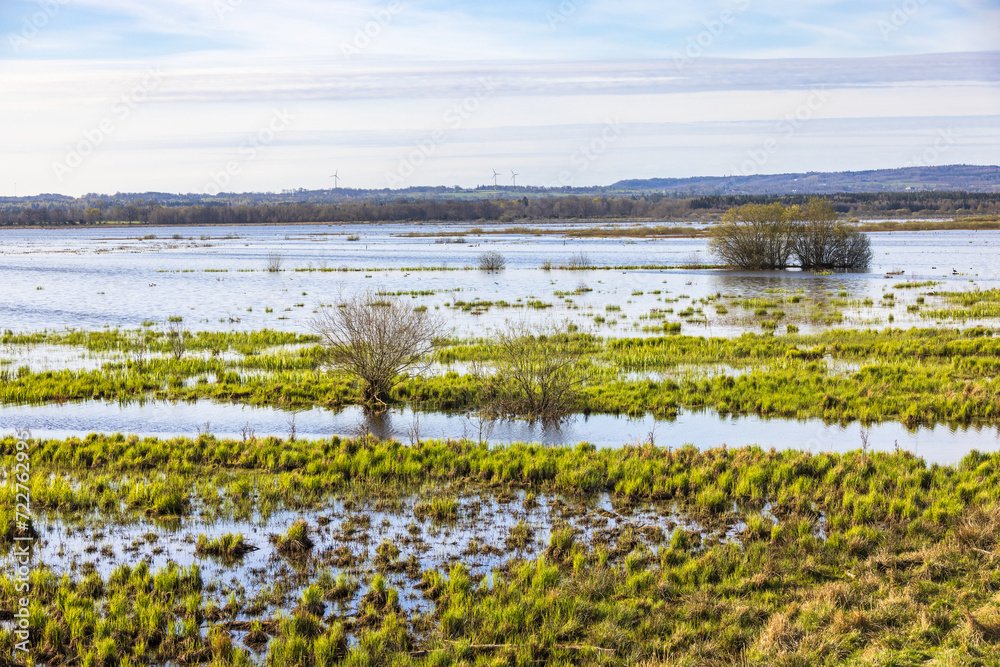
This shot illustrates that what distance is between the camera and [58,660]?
28.9 ft

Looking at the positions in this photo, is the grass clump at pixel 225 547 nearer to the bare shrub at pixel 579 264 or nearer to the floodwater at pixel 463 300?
the floodwater at pixel 463 300

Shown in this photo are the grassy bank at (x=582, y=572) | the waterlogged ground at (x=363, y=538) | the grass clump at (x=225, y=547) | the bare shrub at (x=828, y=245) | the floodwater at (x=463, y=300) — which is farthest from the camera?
the bare shrub at (x=828, y=245)

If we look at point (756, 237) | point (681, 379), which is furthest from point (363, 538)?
point (756, 237)

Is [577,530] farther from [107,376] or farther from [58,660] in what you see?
[107,376]

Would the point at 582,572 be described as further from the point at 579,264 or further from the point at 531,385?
the point at 579,264

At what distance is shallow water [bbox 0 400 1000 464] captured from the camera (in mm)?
18141

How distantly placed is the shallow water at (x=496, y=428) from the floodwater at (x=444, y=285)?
14.5 metres

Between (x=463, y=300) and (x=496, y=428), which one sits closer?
(x=496, y=428)

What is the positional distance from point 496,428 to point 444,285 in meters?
41.7

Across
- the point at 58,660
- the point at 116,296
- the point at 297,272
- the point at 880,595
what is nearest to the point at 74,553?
the point at 58,660

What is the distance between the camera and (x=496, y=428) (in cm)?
2008

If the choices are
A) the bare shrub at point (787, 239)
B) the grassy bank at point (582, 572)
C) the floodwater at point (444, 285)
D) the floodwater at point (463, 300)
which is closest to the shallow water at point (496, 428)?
the floodwater at point (463, 300)

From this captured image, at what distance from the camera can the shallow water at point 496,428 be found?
59.5ft

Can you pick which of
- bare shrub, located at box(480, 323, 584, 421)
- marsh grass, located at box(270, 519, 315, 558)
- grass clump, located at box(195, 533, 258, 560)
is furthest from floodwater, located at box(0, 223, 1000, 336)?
grass clump, located at box(195, 533, 258, 560)
